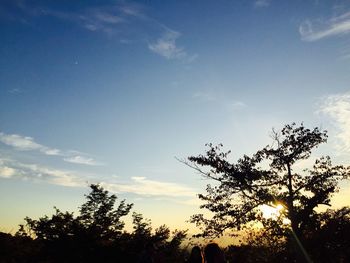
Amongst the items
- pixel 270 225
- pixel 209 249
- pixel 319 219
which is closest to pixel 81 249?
pixel 270 225

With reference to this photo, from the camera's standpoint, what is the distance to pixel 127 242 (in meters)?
26.4

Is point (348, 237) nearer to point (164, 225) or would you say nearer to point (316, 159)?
point (316, 159)

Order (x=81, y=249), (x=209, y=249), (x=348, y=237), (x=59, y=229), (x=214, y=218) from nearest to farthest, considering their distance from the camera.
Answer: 1. (x=209, y=249)
2. (x=348, y=237)
3. (x=214, y=218)
4. (x=81, y=249)
5. (x=59, y=229)

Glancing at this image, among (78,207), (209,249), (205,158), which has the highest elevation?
(205,158)

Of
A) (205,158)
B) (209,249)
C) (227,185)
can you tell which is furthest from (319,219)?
(209,249)

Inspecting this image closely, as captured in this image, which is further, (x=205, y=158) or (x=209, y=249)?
(x=205, y=158)

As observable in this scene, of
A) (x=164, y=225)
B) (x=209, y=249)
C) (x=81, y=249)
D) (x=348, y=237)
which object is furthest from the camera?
(x=164, y=225)

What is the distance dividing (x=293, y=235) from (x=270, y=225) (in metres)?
1.47

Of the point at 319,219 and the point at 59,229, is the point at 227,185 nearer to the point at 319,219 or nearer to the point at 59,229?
the point at 319,219

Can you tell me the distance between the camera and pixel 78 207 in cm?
3188

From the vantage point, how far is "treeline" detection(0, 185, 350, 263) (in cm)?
2125

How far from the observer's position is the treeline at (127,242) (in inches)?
837

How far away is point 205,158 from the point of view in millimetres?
23641

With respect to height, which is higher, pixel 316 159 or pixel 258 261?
pixel 316 159
